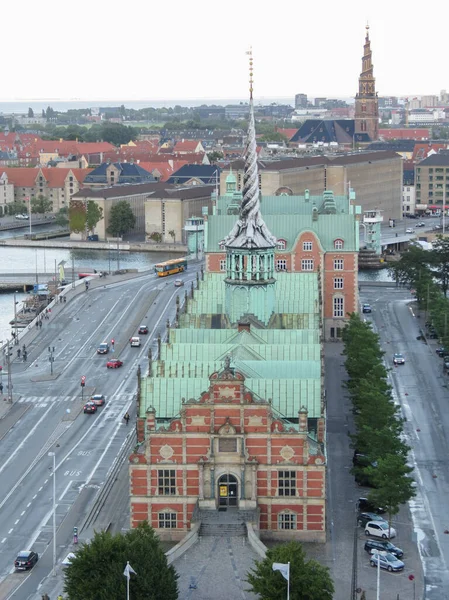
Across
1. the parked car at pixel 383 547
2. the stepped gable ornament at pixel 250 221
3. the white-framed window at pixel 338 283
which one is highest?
the stepped gable ornament at pixel 250 221

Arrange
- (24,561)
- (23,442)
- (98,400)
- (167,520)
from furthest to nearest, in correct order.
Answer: (98,400), (23,442), (167,520), (24,561)

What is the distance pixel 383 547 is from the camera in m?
79.9

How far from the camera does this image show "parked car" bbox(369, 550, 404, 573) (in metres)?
77.6

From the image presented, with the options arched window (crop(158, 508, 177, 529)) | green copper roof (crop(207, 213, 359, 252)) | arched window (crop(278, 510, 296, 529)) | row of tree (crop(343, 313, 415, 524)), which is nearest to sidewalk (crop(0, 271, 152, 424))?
green copper roof (crop(207, 213, 359, 252))

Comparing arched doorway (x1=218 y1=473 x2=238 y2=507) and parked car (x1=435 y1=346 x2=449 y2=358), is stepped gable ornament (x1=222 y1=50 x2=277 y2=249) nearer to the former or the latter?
arched doorway (x1=218 y1=473 x2=238 y2=507)

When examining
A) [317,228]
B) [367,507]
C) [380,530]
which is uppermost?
[317,228]

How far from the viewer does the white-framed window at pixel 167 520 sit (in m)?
82.0

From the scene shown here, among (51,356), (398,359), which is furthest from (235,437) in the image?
(51,356)

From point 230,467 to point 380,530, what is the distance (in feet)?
32.2

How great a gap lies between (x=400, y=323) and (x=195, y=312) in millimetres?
53143

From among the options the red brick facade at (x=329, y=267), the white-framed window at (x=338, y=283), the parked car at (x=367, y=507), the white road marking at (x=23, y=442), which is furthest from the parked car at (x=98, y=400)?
the white-framed window at (x=338, y=283)

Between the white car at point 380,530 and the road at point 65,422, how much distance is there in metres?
17.8

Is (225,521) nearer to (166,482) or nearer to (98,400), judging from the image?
(166,482)

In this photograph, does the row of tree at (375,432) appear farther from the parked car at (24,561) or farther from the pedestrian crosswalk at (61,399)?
the parked car at (24,561)
